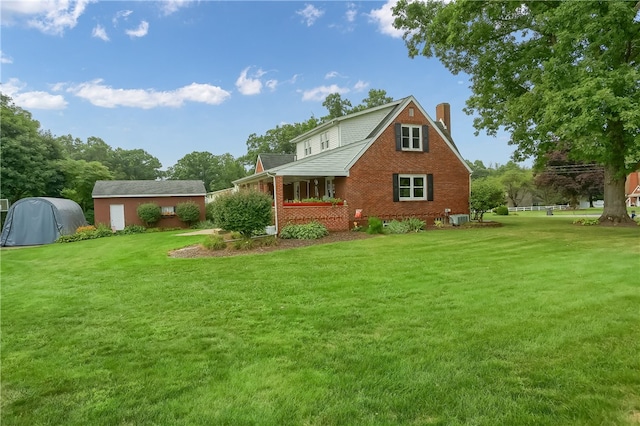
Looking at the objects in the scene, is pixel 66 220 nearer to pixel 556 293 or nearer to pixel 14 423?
pixel 14 423

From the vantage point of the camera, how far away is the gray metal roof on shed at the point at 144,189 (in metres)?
24.6

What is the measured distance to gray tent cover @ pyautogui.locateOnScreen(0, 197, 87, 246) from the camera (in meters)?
19.8

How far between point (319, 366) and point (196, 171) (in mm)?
64263

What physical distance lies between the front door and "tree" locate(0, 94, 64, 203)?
9474mm

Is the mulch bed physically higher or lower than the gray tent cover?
lower

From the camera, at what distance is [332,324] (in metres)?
4.47

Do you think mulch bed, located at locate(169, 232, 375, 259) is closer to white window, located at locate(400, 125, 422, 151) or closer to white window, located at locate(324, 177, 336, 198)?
white window, located at locate(324, 177, 336, 198)

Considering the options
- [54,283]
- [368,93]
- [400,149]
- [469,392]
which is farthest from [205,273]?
[368,93]

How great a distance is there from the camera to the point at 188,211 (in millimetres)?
24703

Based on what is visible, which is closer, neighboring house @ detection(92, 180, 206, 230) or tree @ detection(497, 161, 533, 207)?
neighboring house @ detection(92, 180, 206, 230)

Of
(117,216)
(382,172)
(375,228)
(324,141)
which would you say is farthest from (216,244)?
(117,216)

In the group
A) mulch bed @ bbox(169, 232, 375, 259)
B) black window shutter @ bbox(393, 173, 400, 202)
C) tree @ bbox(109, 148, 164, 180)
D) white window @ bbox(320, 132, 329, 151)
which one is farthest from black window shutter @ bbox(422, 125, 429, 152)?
tree @ bbox(109, 148, 164, 180)

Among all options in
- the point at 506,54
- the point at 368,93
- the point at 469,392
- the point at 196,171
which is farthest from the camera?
the point at 196,171

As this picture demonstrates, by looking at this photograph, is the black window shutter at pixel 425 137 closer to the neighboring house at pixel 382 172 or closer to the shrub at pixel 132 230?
the neighboring house at pixel 382 172
